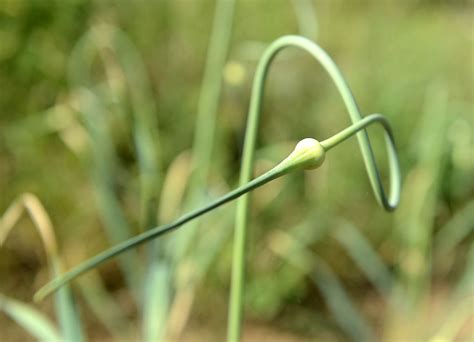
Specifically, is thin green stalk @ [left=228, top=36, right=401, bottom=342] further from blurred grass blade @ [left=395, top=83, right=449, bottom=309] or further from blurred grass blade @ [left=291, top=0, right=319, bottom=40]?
blurred grass blade @ [left=395, top=83, right=449, bottom=309]

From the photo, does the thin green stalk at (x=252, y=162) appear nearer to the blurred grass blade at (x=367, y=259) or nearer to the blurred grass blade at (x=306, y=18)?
the blurred grass blade at (x=306, y=18)

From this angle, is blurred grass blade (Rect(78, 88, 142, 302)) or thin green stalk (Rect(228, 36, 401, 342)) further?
blurred grass blade (Rect(78, 88, 142, 302))

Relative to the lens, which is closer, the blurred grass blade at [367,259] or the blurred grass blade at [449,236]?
the blurred grass blade at [367,259]

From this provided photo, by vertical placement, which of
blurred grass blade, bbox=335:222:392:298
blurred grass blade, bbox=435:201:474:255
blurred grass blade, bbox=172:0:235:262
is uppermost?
blurred grass blade, bbox=435:201:474:255

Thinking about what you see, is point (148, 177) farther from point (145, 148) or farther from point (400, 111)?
point (400, 111)

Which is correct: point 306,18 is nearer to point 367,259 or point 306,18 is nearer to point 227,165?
point 367,259

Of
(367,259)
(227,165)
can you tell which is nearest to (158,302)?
(367,259)

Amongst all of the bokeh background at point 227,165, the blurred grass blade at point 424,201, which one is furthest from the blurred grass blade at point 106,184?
the blurred grass blade at point 424,201

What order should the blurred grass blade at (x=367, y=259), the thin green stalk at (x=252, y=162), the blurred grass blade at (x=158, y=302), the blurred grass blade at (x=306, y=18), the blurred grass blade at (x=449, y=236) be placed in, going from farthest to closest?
the blurred grass blade at (x=449, y=236)
the blurred grass blade at (x=367, y=259)
the blurred grass blade at (x=306, y=18)
the blurred grass blade at (x=158, y=302)
the thin green stalk at (x=252, y=162)

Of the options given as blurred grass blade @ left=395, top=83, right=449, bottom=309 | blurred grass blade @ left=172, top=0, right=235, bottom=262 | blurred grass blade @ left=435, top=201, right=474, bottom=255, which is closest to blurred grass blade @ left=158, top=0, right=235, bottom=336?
blurred grass blade @ left=172, top=0, right=235, bottom=262
